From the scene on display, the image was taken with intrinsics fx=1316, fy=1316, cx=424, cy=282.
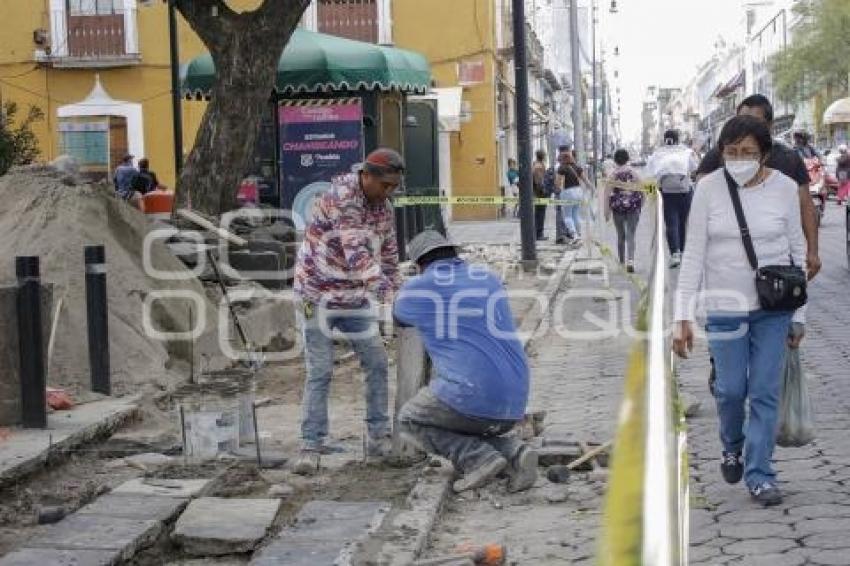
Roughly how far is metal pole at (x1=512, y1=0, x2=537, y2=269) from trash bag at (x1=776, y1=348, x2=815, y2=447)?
38.8 feet

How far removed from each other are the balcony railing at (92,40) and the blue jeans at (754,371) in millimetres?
28009

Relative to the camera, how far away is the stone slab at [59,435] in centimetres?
646

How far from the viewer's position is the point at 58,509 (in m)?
5.77

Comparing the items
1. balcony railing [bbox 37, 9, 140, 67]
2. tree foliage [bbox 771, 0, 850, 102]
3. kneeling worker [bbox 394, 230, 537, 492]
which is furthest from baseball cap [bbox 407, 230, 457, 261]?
tree foliage [bbox 771, 0, 850, 102]

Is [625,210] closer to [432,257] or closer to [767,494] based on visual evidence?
[432,257]

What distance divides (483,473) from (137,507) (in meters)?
1.62

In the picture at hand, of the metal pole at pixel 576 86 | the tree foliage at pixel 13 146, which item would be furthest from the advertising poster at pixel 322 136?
the metal pole at pixel 576 86

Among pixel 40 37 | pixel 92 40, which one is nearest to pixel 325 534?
pixel 40 37

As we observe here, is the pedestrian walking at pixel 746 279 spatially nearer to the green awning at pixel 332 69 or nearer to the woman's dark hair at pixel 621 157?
the woman's dark hair at pixel 621 157

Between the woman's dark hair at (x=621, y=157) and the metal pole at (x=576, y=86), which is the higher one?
the metal pole at (x=576, y=86)

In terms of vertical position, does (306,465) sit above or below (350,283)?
below

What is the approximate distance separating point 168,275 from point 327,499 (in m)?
4.56

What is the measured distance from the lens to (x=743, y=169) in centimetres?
568

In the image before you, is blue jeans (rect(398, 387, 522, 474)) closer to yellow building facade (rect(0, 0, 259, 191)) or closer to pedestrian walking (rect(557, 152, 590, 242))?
pedestrian walking (rect(557, 152, 590, 242))
